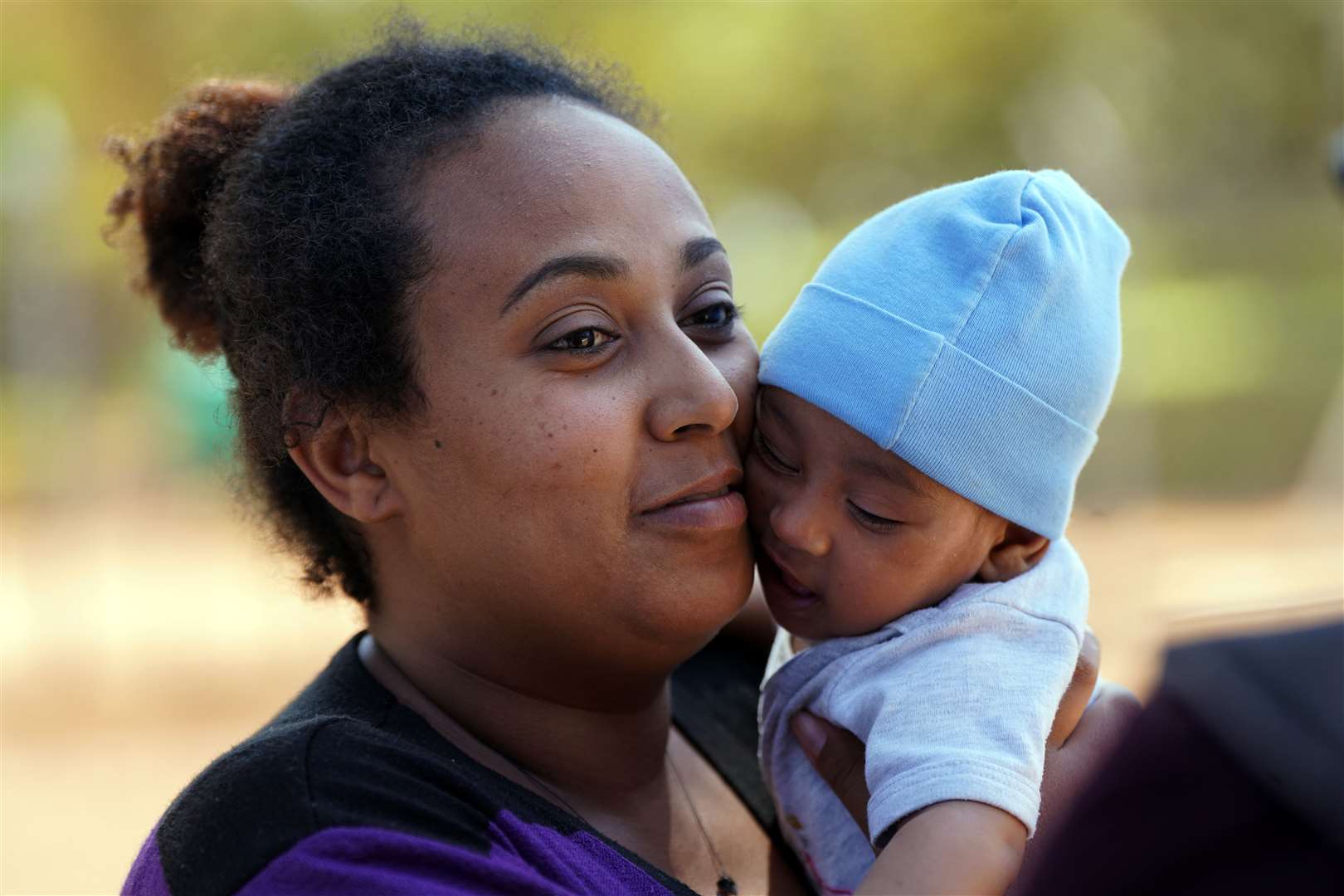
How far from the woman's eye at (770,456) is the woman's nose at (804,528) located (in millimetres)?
A: 75

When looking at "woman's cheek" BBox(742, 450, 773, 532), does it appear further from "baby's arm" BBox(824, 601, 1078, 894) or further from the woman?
"baby's arm" BBox(824, 601, 1078, 894)

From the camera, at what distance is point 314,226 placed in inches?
85.3

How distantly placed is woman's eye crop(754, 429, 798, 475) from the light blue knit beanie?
0.35ft

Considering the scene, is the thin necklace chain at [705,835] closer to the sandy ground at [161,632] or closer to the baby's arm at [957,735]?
the baby's arm at [957,735]

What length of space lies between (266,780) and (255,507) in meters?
1.05

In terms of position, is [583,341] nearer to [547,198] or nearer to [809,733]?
[547,198]

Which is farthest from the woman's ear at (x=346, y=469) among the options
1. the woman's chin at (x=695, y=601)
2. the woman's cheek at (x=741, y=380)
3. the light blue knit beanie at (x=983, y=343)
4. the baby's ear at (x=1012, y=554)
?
the baby's ear at (x=1012, y=554)

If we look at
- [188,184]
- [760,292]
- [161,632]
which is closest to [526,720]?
[188,184]

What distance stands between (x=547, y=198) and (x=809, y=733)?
3.11 feet

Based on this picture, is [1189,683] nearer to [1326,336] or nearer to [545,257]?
[545,257]

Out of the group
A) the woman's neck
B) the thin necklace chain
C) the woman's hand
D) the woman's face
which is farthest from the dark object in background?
the woman's neck

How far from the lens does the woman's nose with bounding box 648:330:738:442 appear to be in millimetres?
2055

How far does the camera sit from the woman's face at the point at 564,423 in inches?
80.4

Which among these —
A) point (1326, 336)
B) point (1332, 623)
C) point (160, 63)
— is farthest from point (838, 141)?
point (1332, 623)
